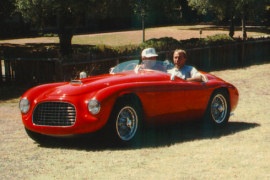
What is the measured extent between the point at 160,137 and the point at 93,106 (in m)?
1.77

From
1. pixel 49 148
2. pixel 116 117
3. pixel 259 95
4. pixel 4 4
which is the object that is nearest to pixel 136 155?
pixel 116 117

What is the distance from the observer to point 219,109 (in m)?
9.81

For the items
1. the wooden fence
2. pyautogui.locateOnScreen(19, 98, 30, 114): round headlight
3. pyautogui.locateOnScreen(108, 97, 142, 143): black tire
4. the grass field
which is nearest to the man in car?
the grass field

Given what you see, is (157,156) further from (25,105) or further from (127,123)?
(25,105)

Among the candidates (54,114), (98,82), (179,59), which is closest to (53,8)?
(179,59)

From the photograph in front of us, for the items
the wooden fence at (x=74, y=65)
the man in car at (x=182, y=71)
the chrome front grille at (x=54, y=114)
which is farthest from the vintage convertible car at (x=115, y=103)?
the wooden fence at (x=74, y=65)

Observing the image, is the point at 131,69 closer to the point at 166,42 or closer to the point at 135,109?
A: the point at 135,109

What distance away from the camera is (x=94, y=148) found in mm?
8180

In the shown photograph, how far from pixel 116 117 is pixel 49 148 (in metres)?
1.23

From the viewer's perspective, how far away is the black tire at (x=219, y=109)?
31.4 feet

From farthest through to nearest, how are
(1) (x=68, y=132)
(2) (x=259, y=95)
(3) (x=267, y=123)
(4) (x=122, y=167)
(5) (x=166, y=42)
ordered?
(5) (x=166, y=42)
(2) (x=259, y=95)
(3) (x=267, y=123)
(1) (x=68, y=132)
(4) (x=122, y=167)

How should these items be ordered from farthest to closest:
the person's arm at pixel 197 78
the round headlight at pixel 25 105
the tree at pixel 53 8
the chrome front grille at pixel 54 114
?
the tree at pixel 53 8 < the person's arm at pixel 197 78 < the round headlight at pixel 25 105 < the chrome front grille at pixel 54 114

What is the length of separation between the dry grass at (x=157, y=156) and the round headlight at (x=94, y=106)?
497mm

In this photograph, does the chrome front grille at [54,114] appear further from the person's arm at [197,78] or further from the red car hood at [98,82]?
the person's arm at [197,78]
